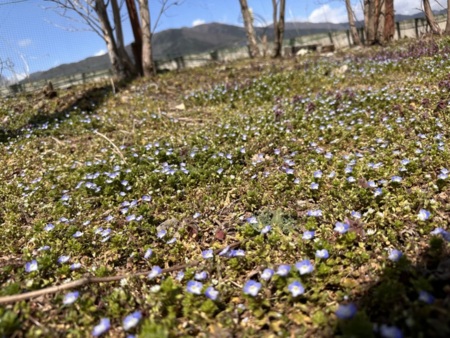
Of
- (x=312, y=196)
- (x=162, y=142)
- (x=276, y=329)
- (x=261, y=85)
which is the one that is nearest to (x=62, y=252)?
(x=276, y=329)

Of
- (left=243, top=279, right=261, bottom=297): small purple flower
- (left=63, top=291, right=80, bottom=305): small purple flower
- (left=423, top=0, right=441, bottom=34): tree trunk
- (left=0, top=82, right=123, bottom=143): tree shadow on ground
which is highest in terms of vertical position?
(left=423, top=0, right=441, bottom=34): tree trunk

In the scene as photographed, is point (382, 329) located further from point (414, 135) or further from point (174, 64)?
point (174, 64)

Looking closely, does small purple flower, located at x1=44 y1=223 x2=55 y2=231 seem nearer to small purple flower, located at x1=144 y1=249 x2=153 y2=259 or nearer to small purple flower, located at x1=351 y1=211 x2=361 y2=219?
small purple flower, located at x1=144 y1=249 x2=153 y2=259

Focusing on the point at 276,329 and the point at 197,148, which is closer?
the point at 276,329

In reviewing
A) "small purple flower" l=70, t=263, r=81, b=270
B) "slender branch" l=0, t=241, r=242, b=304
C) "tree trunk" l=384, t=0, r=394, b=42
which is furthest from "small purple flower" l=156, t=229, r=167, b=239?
"tree trunk" l=384, t=0, r=394, b=42

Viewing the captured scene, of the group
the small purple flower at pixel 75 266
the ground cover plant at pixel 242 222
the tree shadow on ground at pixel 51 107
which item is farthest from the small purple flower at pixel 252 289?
the tree shadow on ground at pixel 51 107

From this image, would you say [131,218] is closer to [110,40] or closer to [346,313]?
[346,313]
